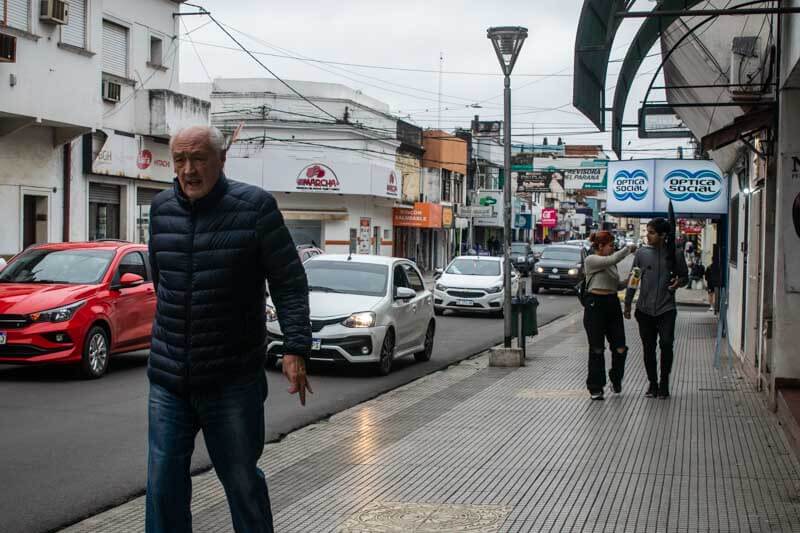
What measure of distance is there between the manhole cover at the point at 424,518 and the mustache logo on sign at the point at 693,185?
14912mm

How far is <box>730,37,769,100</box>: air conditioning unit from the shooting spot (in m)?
11.3

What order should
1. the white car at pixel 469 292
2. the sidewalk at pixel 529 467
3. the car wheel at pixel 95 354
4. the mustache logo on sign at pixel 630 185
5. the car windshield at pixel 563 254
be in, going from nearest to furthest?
the sidewalk at pixel 529 467, the car wheel at pixel 95 354, the mustache logo on sign at pixel 630 185, the white car at pixel 469 292, the car windshield at pixel 563 254

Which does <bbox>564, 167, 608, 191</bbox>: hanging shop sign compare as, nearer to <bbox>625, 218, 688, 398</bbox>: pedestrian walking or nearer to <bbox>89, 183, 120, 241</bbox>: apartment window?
<bbox>89, 183, 120, 241</bbox>: apartment window

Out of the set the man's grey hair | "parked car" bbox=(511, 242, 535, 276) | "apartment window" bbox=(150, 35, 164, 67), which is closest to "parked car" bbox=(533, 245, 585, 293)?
"parked car" bbox=(511, 242, 535, 276)

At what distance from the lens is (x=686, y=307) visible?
1236 inches

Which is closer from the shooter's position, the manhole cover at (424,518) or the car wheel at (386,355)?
the manhole cover at (424,518)

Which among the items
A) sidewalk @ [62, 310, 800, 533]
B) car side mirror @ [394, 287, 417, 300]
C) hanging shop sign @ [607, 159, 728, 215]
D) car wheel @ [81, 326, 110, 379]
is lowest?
sidewalk @ [62, 310, 800, 533]

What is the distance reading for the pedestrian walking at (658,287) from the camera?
444 inches

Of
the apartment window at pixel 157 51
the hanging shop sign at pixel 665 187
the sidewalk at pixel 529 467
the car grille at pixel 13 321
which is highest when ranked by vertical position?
the apartment window at pixel 157 51

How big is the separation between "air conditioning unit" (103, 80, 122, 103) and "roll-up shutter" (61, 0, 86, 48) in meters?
2.51

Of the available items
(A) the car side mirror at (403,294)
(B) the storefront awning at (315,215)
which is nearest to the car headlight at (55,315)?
(A) the car side mirror at (403,294)

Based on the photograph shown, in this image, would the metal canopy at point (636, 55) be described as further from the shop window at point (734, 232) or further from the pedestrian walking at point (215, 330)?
the pedestrian walking at point (215, 330)

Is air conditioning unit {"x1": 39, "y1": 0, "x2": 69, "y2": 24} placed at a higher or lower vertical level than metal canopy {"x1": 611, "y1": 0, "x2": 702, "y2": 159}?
higher

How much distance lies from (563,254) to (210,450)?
115 feet
